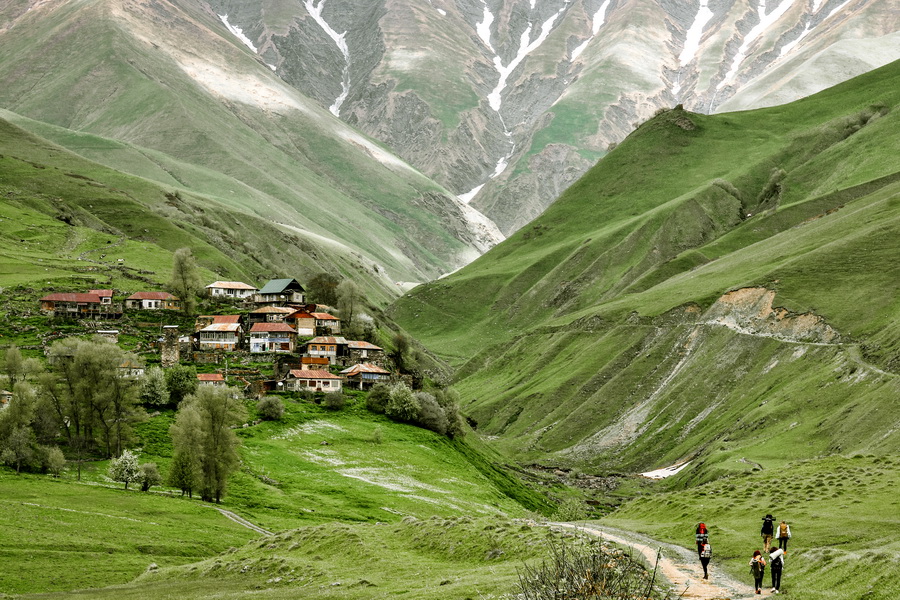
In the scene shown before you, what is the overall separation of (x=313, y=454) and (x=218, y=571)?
178 feet

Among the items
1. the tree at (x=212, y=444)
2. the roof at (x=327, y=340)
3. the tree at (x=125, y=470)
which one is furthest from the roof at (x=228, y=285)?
the tree at (x=125, y=470)

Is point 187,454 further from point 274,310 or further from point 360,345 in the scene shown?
point 274,310

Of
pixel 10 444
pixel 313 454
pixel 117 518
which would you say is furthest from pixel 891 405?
pixel 10 444

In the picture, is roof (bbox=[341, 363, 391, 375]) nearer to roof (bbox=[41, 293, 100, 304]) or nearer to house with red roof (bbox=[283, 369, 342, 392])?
house with red roof (bbox=[283, 369, 342, 392])

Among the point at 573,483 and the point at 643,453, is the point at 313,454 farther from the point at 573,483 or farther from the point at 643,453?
the point at 643,453

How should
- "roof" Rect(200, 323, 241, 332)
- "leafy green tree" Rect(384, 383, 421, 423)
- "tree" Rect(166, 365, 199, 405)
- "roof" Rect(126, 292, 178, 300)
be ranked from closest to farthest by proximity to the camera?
"tree" Rect(166, 365, 199, 405) < "leafy green tree" Rect(384, 383, 421, 423) < "roof" Rect(200, 323, 241, 332) < "roof" Rect(126, 292, 178, 300)

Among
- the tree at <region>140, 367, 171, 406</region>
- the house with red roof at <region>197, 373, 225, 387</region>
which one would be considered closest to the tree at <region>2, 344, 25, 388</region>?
the tree at <region>140, 367, 171, 406</region>

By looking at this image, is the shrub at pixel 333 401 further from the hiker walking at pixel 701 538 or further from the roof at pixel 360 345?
the hiker walking at pixel 701 538

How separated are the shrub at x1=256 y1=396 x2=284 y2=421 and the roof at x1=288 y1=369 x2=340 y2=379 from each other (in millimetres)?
11951

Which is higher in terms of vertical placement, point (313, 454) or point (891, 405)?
point (891, 405)

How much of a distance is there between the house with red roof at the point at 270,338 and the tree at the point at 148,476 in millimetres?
54541

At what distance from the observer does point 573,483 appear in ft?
481

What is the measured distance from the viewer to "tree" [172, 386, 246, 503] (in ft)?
296

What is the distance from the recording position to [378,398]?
136750 millimetres
